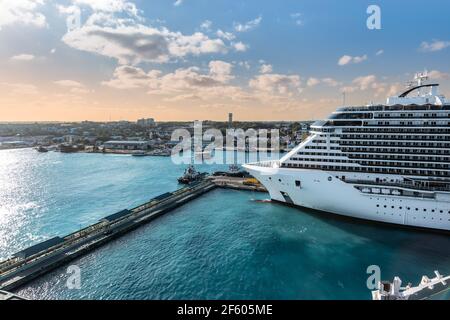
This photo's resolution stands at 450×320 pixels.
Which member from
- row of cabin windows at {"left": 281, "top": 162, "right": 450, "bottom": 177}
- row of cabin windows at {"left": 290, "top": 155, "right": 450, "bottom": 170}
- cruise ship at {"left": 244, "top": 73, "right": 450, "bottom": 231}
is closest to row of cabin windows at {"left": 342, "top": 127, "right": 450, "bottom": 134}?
cruise ship at {"left": 244, "top": 73, "right": 450, "bottom": 231}

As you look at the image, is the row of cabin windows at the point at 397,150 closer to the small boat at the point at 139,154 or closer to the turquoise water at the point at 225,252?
the turquoise water at the point at 225,252

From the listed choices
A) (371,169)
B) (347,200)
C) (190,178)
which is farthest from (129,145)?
(371,169)

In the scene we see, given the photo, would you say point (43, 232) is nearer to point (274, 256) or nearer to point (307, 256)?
point (274, 256)

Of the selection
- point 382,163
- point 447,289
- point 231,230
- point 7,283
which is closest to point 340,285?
point 447,289

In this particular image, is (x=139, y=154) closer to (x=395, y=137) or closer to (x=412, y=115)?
(x=395, y=137)

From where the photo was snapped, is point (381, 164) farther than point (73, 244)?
Yes

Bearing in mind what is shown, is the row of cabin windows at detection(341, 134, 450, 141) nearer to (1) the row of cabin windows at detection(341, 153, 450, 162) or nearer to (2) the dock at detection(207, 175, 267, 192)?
(1) the row of cabin windows at detection(341, 153, 450, 162)
